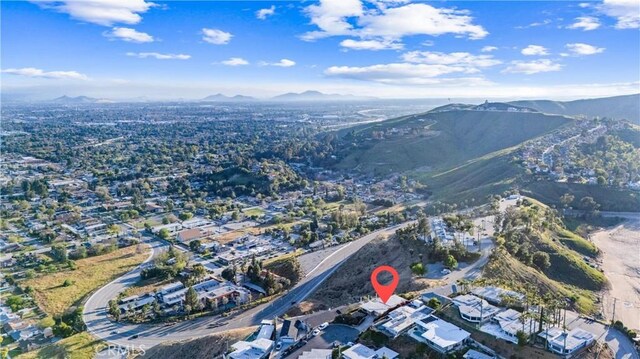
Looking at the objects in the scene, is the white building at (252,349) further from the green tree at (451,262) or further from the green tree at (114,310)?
the green tree at (451,262)

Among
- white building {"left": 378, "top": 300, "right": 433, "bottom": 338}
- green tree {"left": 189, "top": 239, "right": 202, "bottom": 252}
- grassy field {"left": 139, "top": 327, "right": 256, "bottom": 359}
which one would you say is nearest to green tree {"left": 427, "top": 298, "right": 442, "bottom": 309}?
white building {"left": 378, "top": 300, "right": 433, "bottom": 338}

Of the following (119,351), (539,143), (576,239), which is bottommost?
(119,351)

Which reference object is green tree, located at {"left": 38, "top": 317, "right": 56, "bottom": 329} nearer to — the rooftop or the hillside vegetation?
the rooftop

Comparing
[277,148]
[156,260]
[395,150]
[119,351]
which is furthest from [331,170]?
[119,351]

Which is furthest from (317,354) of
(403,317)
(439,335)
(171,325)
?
(171,325)

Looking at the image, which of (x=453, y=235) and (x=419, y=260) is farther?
(x=453, y=235)

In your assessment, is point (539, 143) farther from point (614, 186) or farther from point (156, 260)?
point (156, 260)

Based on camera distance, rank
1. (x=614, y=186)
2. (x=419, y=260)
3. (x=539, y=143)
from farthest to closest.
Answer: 1. (x=539, y=143)
2. (x=614, y=186)
3. (x=419, y=260)
